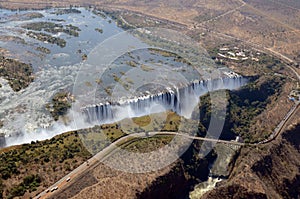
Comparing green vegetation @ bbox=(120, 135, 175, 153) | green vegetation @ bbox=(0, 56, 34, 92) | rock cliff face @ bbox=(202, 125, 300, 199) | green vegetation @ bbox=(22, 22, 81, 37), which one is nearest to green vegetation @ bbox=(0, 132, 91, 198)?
green vegetation @ bbox=(120, 135, 175, 153)

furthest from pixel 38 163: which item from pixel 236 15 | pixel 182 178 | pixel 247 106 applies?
pixel 236 15

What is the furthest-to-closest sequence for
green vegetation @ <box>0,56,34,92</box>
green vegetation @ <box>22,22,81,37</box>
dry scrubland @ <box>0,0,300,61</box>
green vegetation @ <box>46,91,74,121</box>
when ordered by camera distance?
dry scrubland @ <box>0,0,300,61</box>
green vegetation @ <box>22,22,81,37</box>
green vegetation @ <box>0,56,34,92</box>
green vegetation @ <box>46,91,74,121</box>

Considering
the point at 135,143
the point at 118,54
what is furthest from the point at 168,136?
the point at 118,54

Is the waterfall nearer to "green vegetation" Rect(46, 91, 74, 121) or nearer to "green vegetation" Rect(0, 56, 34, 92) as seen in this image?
"green vegetation" Rect(46, 91, 74, 121)

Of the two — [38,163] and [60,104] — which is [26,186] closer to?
[38,163]

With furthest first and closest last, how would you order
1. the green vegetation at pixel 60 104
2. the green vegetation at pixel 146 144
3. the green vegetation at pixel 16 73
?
the green vegetation at pixel 16 73
the green vegetation at pixel 60 104
the green vegetation at pixel 146 144

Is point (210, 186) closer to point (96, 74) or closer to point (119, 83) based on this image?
point (119, 83)

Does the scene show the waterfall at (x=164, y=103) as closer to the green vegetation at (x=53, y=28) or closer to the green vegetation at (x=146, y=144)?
the green vegetation at (x=146, y=144)

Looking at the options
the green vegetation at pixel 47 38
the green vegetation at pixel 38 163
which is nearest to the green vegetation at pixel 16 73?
the green vegetation at pixel 47 38
